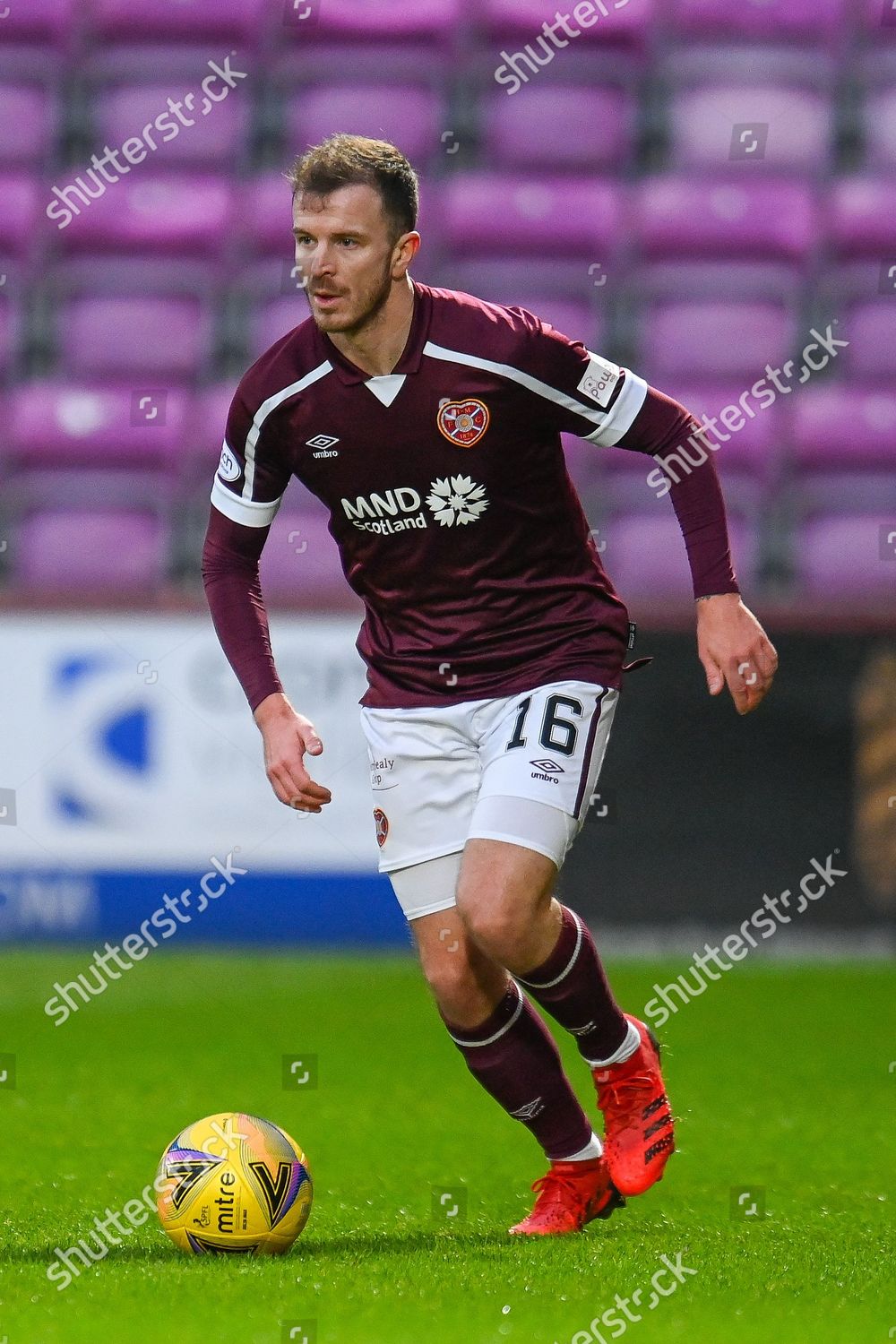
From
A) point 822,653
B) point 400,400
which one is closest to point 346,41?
point 822,653

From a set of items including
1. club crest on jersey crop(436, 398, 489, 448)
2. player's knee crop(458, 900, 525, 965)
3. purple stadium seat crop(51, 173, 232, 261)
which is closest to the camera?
player's knee crop(458, 900, 525, 965)

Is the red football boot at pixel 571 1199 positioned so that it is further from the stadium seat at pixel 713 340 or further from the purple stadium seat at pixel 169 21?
the purple stadium seat at pixel 169 21

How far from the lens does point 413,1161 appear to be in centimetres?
500

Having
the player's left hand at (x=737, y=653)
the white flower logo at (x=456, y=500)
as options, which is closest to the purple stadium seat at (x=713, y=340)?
the white flower logo at (x=456, y=500)

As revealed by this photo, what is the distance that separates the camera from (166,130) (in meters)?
12.3

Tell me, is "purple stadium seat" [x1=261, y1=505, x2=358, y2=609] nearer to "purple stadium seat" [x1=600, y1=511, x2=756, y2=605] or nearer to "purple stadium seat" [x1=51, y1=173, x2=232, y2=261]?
"purple stadium seat" [x1=600, y1=511, x2=756, y2=605]

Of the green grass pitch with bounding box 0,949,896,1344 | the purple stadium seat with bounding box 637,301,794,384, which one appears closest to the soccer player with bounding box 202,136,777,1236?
the green grass pitch with bounding box 0,949,896,1344

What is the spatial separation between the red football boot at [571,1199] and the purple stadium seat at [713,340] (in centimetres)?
758

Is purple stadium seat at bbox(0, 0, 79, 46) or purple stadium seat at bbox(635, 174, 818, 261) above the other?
purple stadium seat at bbox(0, 0, 79, 46)

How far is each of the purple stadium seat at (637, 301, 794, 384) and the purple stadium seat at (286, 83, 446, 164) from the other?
2.02 m

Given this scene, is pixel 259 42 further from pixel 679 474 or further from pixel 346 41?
pixel 679 474

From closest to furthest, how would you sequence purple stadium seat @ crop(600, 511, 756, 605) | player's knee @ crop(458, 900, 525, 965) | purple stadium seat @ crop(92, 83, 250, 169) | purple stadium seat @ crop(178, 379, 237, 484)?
player's knee @ crop(458, 900, 525, 965)
purple stadium seat @ crop(600, 511, 756, 605)
purple stadium seat @ crop(178, 379, 237, 484)
purple stadium seat @ crop(92, 83, 250, 169)

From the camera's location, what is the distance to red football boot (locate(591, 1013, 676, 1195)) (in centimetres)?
412

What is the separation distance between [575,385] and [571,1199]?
173cm
